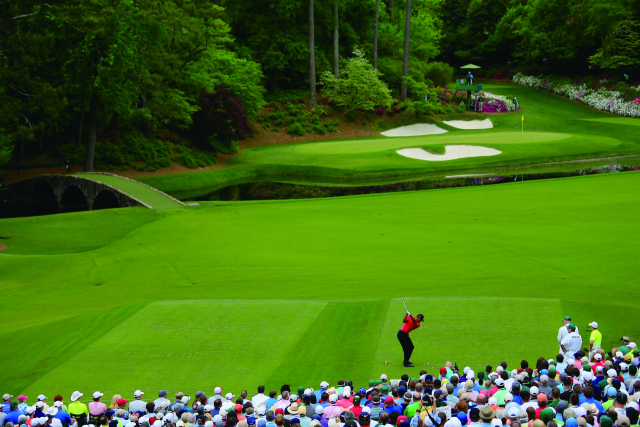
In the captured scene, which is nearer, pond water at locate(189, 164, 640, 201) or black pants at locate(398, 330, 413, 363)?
black pants at locate(398, 330, 413, 363)

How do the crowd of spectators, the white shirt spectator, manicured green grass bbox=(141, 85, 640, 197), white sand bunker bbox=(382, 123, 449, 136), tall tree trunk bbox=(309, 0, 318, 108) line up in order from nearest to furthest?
the crowd of spectators
the white shirt spectator
manicured green grass bbox=(141, 85, 640, 197)
white sand bunker bbox=(382, 123, 449, 136)
tall tree trunk bbox=(309, 0, 318, 108)

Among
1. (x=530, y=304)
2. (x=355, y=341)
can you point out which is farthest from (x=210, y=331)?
(x=530, y=304)

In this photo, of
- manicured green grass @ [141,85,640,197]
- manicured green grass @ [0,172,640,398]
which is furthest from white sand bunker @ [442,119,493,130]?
manicured green grass @ [0,172,640,398]

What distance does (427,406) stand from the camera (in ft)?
31.8

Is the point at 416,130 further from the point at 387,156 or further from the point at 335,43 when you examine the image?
the point at 387,156

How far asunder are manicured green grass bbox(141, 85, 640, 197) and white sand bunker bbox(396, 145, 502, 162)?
845 mm

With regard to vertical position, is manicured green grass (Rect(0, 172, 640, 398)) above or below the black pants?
below

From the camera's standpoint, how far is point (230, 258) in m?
24.9

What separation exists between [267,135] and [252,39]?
12.2 metres

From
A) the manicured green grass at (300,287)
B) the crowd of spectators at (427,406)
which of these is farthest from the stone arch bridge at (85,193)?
the crowd of spectators at (427,406)

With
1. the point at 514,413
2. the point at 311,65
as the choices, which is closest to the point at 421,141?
the point at 311,65

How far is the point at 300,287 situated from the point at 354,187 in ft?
82.2

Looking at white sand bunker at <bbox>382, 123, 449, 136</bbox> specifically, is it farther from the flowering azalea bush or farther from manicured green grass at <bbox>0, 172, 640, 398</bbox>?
manicured green grass at <bbox>0, 172, 640, 398</bbox>

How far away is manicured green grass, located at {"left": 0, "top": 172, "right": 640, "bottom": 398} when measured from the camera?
14.4 metres
